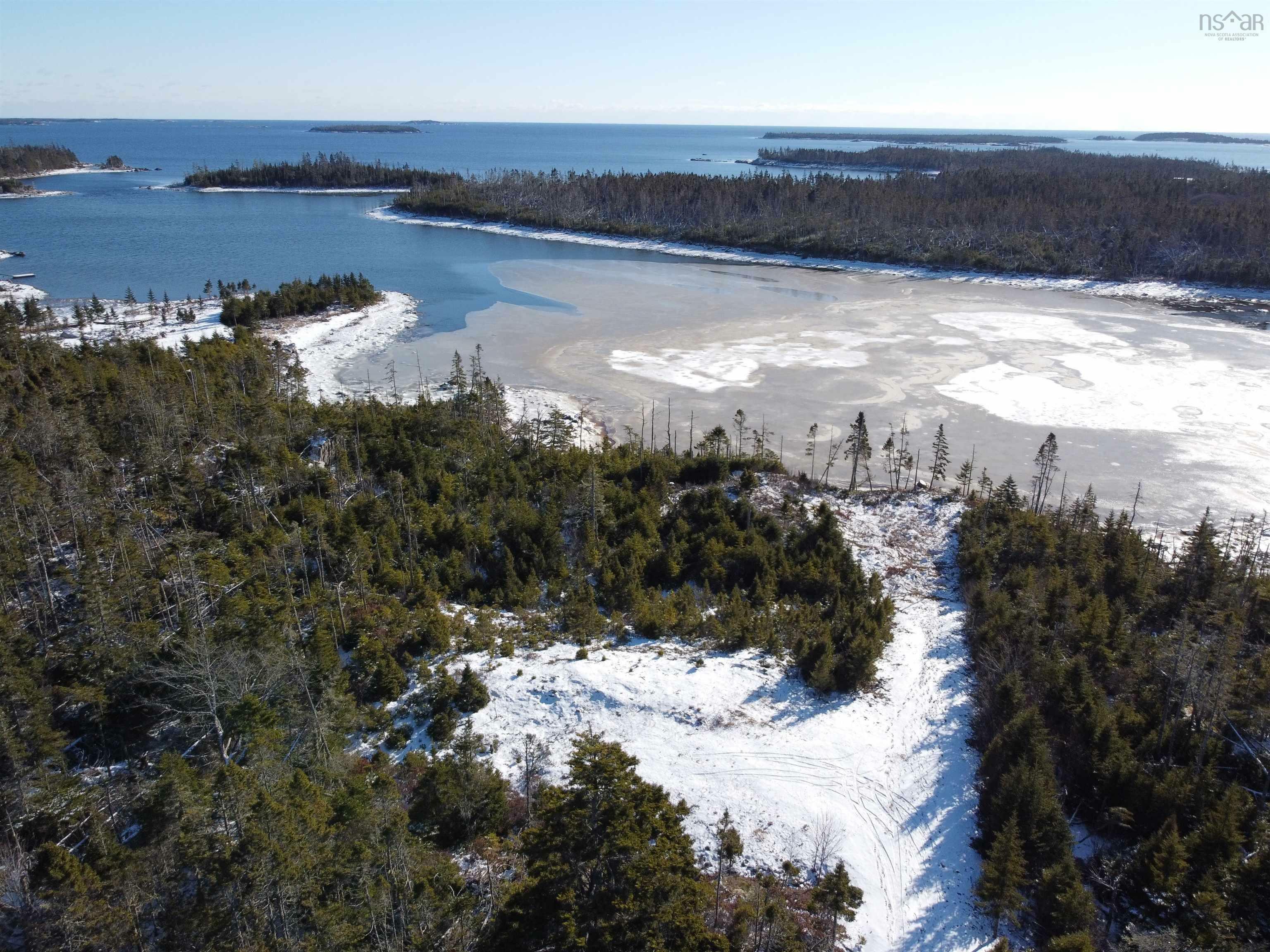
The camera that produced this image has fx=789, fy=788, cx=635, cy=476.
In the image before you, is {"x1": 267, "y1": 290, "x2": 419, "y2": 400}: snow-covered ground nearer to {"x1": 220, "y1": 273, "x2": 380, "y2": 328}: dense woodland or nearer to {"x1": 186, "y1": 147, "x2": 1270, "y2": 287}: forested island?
{"x1": 220, "y1": 273, "x2": 380, "y2": 328}: dense woodland

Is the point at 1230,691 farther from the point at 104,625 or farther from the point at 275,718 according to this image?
the point at 104,625

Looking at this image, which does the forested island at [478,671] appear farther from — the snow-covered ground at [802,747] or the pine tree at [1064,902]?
the snow-covered ground at [802,747]

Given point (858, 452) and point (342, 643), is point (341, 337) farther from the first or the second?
point (342, 643)

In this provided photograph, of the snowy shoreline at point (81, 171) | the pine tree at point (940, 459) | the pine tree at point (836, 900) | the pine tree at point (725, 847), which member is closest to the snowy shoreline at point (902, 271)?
the pine tree at point (940, 459)

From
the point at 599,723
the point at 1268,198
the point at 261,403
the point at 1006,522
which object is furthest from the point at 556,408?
the point at 1268,198

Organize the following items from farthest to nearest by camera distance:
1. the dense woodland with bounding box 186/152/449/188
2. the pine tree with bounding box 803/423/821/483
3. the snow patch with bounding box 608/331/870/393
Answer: the dense woodland with bounding box 186/152/449/188, the snow patch with bounding box 608/331/870/393, the pine tree with bounding box 803/423/821/483

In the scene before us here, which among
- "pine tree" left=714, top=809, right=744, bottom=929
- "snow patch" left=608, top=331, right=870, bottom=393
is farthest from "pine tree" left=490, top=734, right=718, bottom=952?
"snow patch" left=608, top=331, right=870, bottom=393
